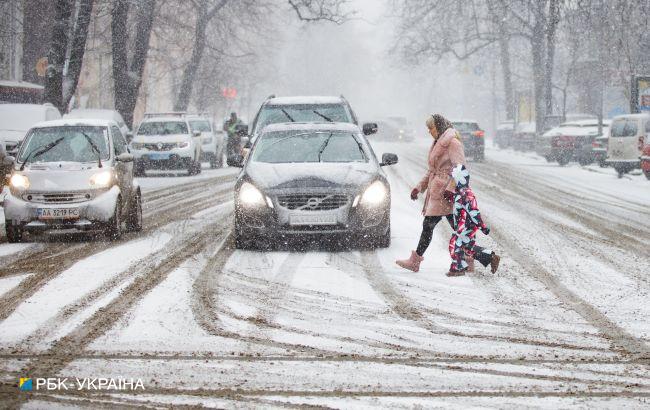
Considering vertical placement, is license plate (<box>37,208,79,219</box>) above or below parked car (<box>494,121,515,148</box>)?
above

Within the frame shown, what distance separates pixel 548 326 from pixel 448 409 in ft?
9.14

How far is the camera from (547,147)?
4153cm

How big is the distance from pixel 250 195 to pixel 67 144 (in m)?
3.50

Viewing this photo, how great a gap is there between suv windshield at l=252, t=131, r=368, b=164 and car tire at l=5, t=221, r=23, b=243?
308 centimetres

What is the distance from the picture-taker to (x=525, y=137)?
181 feet

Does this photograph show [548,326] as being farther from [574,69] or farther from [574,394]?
[574,69]

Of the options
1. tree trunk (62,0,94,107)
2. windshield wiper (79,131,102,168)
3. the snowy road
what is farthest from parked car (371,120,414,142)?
windshield wiper (79,131,102,168)

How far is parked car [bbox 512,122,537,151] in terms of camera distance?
2152 inches

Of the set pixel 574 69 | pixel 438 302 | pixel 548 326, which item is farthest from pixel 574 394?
pixel 574 69

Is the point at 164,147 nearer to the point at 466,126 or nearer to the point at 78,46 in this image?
the point at 78,46

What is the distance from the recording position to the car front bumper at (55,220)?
1411 centimetres

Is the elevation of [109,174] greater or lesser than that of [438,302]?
greater

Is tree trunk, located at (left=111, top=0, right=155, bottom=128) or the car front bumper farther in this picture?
tree trunk, located at (left=111, top=0, right=155, bottom=128)

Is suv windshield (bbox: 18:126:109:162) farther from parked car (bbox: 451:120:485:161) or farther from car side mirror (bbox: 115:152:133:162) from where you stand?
parked car (bbox: 451:120:485:161)
